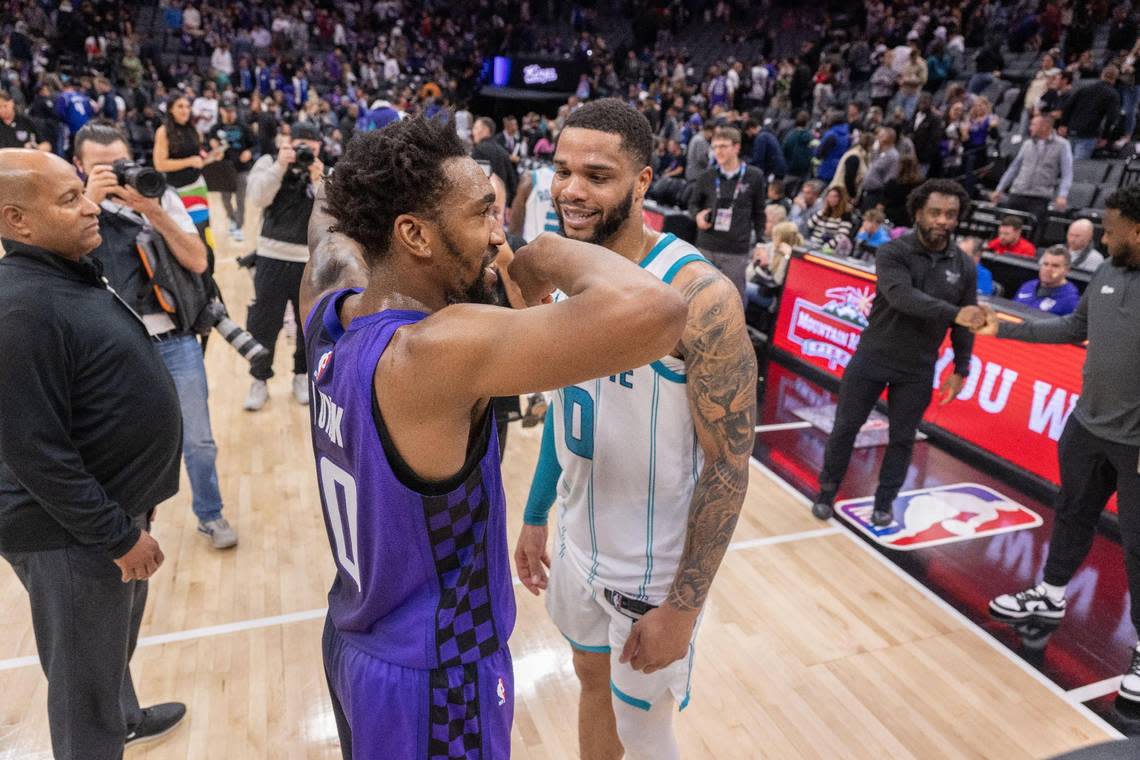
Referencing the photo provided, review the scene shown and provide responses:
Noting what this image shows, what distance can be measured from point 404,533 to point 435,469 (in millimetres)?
132

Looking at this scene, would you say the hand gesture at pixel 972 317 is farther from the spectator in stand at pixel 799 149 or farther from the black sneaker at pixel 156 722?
the spectator in stand at pixel 799 149

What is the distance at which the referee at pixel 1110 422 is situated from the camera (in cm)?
303

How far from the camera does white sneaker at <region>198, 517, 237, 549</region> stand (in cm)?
388

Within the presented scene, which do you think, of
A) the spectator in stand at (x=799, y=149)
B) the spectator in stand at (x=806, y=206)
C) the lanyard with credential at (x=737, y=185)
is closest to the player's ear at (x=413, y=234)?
the lanyard with credential at (x=737, y=185)

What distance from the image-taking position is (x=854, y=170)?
908cm

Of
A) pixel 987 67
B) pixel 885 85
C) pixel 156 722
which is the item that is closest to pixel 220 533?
pixel 156 722

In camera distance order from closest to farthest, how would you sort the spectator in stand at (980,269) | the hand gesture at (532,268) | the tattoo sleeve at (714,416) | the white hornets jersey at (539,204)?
the hand gesture at (532,268) → the tattoo sleeve at (714,416) → the white hornets jersey at (539,204) → the spectator in stand at (980,269)

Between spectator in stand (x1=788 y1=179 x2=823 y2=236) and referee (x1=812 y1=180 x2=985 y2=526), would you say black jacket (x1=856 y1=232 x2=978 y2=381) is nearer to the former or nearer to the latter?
referee (x1=812 y1=180 x2=985 y2=526)

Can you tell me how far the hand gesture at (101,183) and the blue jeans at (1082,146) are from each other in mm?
10646

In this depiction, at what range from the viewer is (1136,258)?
3.05 m

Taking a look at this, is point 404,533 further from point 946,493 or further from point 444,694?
point 946,493

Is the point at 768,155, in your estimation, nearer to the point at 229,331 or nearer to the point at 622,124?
the point at 229,331

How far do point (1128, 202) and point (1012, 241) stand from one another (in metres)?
4.48

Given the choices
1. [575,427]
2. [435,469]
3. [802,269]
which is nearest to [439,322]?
[435,469]
